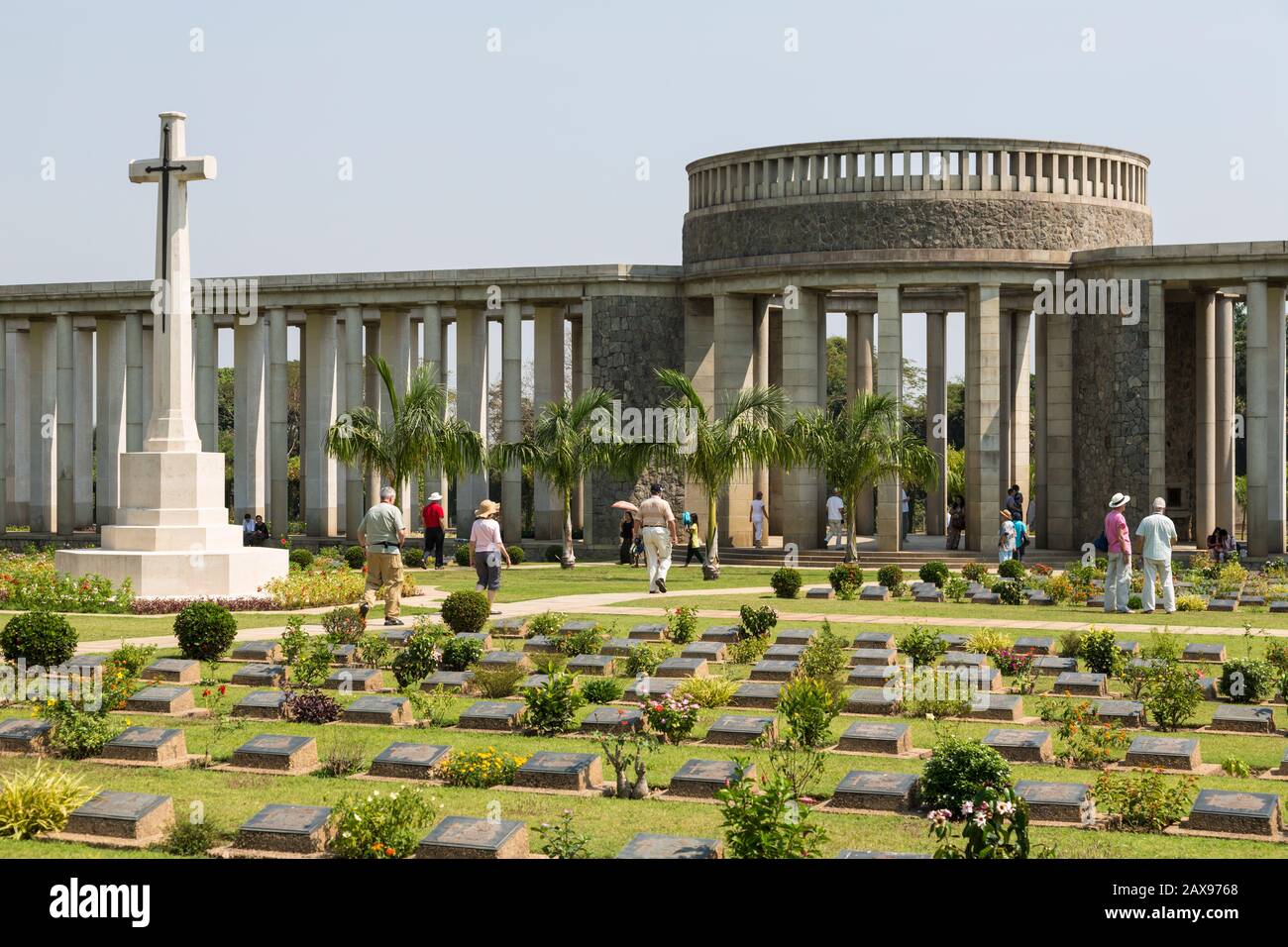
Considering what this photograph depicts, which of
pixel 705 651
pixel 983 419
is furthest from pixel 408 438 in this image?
pixel 705 651

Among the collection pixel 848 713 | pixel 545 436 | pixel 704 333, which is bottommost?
pixel 848 713

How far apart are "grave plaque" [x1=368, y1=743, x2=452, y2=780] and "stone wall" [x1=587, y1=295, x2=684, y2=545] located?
101ft

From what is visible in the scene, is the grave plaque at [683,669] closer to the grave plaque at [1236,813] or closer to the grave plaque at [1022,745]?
the grave plaque at [1022,745]

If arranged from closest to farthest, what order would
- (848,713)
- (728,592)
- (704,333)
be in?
(848,713) < (728,592) < (704,333)

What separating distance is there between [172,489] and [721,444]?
11.5 metres

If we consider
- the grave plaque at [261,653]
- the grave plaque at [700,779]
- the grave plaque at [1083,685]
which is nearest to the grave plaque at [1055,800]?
the grave plaque at [700,779]

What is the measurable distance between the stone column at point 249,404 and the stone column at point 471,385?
676 cm

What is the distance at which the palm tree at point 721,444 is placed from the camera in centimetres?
3525

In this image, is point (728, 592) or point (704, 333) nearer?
point (728, 592)

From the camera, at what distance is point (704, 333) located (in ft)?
151

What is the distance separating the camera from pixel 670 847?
35.5ft
